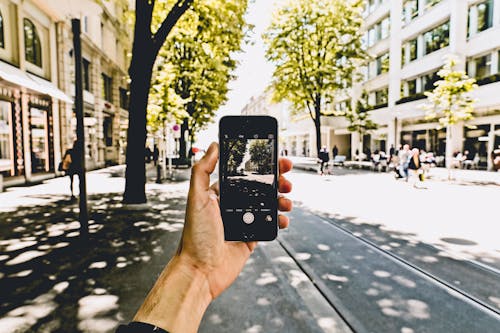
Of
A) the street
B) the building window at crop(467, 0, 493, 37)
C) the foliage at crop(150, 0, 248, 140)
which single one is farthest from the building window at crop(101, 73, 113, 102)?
Answer: the building window at crop(467, 0, 493, 37)

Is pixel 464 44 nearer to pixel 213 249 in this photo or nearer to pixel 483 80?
pixel 483 80

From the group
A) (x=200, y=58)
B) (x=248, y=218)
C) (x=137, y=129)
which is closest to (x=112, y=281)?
(x=248, y=218)

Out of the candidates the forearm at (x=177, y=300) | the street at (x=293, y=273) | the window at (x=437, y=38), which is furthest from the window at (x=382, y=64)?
the forearm at (x=177, y=300)

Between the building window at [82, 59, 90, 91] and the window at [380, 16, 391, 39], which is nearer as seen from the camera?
the building window at [82, 59, 90, 91]

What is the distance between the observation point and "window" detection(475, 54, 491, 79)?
24094 mm

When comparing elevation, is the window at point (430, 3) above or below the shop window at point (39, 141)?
above

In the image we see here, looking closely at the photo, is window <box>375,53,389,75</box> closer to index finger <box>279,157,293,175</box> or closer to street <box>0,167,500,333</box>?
street <box>0,167,500,333</box>

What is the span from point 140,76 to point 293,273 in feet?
23.5

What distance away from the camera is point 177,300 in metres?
1.66

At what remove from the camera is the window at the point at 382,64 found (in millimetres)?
37331

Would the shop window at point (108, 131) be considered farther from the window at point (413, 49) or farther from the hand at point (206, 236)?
the hand at point (206, 236)

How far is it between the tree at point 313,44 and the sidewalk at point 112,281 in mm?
23835

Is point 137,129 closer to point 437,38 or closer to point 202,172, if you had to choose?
point 202,172

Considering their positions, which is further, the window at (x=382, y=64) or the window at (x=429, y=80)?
the window at (x=382, y=64)
